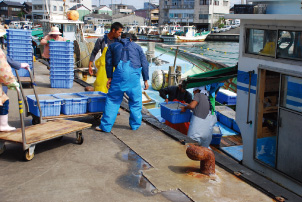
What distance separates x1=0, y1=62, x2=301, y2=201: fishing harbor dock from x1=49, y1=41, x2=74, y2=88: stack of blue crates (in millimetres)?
4256

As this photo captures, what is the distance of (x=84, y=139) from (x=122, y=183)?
184cm

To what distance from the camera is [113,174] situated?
15.0 ft

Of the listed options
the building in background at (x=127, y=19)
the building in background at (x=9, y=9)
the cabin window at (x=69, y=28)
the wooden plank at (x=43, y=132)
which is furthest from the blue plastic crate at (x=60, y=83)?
the building in background at (x=9, y=9)

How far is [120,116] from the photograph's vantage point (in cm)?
749

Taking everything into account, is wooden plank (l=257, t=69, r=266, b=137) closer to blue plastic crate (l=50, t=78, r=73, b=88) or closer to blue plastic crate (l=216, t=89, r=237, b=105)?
blue plastic crate (l=50, t=78, r=73, b=88)

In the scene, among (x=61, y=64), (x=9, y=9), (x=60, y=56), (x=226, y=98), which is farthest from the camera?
(x=9, y=9)

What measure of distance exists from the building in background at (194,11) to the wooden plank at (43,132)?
3046 inches

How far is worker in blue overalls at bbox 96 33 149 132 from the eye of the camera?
6.03m

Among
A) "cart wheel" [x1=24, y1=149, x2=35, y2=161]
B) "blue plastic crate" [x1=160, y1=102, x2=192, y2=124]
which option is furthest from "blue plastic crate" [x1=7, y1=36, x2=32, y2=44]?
"cart wheel" [x1=24, y1=149, x2=35, y2=161]

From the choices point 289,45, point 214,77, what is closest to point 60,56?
point 214,77

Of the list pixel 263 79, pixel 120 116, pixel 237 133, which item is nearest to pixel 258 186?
pixel 263 79

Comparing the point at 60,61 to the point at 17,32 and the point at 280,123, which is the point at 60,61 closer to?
the point at 17,32

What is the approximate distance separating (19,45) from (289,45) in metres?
7.84

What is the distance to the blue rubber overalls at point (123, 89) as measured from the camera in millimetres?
6023
